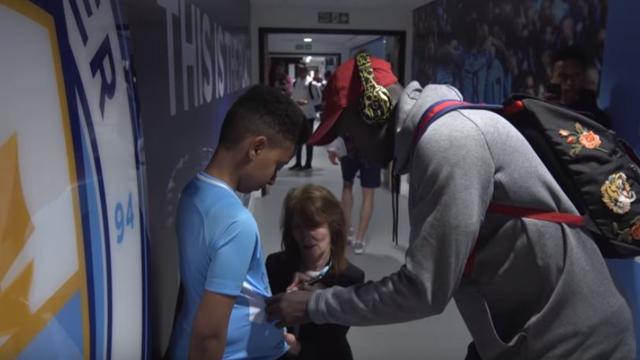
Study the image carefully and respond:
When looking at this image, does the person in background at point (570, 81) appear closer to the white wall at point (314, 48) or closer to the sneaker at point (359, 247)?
the sneaker at point (359, 247)

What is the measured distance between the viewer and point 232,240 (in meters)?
1.11

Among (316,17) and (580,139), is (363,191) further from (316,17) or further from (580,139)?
(580,139)

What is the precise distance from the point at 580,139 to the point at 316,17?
6.22m

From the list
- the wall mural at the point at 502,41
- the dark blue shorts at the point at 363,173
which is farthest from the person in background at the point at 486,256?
the dark blue shorts at the point at 363,173

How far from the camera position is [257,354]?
1.31 meters

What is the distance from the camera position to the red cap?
121cm

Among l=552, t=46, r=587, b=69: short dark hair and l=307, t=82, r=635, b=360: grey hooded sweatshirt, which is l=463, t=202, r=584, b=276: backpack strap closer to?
l=307, t=82, r=635, b=360: grey hooded sweatshirt

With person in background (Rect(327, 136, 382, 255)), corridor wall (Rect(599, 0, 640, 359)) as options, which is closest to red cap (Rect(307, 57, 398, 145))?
corridor wall (Rect(599, 0, 640, 359))

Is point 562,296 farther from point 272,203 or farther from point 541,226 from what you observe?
point 272,203

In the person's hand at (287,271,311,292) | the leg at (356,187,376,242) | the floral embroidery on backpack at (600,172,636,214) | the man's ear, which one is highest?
the man's ear

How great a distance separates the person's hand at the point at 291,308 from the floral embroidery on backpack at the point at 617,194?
0.66m

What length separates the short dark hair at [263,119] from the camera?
125cm

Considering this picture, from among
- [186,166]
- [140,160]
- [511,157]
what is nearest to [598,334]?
[511,157]

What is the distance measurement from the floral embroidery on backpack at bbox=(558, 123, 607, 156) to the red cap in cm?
40
